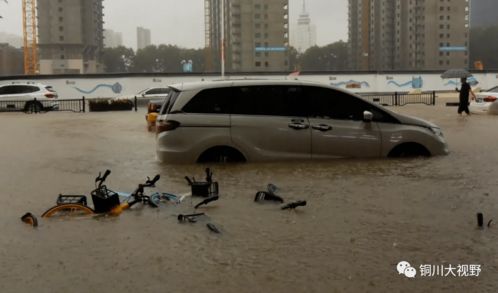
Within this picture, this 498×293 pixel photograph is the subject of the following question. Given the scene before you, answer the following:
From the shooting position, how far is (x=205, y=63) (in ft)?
353

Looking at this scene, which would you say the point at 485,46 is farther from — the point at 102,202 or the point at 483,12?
the point at 102,202

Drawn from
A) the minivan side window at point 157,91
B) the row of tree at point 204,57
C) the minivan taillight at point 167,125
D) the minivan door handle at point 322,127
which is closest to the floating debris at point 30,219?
the minivan taillight at point 167,125

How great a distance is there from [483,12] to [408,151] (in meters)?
137

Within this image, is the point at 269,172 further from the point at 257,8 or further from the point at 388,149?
the point at 257,8

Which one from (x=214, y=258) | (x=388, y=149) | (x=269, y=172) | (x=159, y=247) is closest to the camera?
(x=214, y=258)

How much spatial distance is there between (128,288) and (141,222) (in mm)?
2277

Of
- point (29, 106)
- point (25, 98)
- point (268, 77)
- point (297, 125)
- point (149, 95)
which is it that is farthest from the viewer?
point (268, 77)

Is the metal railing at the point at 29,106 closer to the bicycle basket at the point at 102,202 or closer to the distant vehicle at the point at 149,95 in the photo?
the distant vehicle at the point at 149,95

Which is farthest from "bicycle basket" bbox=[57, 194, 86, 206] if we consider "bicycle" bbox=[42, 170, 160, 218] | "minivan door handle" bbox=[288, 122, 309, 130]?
"minivan door handle" bbox=[288, 122, 309, 130]

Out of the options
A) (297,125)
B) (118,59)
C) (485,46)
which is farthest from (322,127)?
(485,46)

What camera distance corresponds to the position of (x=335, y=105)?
11.4 metres

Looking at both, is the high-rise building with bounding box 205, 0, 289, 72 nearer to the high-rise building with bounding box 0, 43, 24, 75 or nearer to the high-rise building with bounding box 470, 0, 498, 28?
the high-rise building with bounding box 0, 43, 24, 75

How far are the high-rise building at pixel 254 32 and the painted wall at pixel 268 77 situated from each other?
133 feet

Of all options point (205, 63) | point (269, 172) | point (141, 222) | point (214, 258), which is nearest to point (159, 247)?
point (214, 258)
